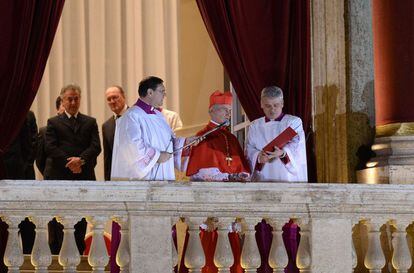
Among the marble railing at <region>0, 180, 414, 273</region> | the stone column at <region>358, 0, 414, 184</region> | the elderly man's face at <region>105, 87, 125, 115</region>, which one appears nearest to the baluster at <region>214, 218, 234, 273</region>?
the marble railing at <region>0, 180, 414, 273</region>

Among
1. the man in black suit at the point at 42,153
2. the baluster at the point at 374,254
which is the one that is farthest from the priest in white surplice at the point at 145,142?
the man in black suit at the point at 42,153

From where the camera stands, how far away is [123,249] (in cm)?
714

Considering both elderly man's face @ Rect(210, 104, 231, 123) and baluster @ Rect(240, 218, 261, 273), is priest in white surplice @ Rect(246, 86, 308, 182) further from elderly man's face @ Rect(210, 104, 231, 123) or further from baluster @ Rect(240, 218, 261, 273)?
baluster @ Rect(240, 218, 261, 273)

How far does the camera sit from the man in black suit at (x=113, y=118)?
33.2 feet

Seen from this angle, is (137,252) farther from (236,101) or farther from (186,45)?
(186,45)

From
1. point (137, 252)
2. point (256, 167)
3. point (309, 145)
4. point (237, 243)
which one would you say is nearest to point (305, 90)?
point (309, 145)

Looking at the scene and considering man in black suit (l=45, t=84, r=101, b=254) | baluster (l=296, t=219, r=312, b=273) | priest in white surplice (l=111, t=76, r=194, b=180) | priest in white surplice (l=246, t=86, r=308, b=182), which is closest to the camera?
baluster (l=296, t=219, r=312, b=273)

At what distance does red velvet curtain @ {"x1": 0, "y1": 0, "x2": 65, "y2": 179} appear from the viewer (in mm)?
8688

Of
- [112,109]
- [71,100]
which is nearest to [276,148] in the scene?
[112,109]

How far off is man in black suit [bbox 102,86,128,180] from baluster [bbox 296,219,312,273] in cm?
301

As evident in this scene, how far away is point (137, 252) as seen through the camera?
23.4ft

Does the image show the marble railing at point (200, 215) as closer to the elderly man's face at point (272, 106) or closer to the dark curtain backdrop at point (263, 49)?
the elderly man's face at point (272, 106)

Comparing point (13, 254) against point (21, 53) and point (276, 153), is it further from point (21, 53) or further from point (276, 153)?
point (21, 53)

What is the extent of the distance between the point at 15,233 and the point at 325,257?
6.23ft
